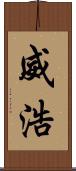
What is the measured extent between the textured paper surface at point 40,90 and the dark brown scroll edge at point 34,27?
1cm

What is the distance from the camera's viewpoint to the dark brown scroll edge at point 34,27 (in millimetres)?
1417

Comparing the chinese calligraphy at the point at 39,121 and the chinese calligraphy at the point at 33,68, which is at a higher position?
the chinese calligraphy at the point at 33,68

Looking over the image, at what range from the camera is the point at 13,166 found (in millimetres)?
1428

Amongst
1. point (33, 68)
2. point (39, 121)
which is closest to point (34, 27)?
point (33, 68)

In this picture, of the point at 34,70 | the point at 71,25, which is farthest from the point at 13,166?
the point at 71,25

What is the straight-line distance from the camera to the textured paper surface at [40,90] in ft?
4.66

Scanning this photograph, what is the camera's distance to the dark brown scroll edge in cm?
142

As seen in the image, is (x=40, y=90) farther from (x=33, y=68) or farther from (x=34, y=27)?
(x=34, y=27)

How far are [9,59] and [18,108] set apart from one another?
6.4 inches

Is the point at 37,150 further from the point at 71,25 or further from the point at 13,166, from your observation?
the point at 71,25

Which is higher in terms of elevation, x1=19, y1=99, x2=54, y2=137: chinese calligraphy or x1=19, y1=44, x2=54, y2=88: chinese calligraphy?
x1=19, y1=44, x2=54, y2=88: chinese calligraphy

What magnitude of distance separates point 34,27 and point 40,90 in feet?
0.68

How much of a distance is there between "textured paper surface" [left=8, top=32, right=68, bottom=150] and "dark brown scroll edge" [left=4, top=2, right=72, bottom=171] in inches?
0.6

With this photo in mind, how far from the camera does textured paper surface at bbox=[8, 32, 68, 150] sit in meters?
1.42
